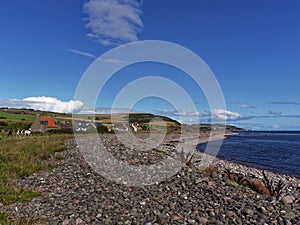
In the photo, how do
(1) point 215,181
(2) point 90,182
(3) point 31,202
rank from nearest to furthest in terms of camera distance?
(3) point 31,202, (1) point 215,181, (2) point 90,182

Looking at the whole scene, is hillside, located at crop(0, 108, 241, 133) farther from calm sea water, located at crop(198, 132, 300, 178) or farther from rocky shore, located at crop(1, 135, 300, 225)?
rocky shore, located at crop(1, 135, 300, 225)

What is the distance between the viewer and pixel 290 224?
7809mm

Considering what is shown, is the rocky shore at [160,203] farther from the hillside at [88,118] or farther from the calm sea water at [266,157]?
the hillside at [88,118]

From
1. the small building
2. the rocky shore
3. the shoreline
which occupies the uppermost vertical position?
the small building

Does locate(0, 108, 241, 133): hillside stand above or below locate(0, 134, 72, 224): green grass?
above

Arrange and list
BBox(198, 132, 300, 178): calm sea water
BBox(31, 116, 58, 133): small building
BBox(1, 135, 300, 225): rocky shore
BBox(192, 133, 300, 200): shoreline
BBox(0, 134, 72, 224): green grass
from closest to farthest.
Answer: BBox(1, 135, 300, 225): rocky shore → BBox(0, 134, 72, 224): green grass → BBox(192, 133, 300, 200): shoreline → BBox(198, 132, 300, 178): calm sea water → BBox(31, 116, 58, 133): small building

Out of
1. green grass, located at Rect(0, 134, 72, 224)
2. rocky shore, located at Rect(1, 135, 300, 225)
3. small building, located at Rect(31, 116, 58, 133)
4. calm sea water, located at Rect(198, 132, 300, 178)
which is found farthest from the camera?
small building, located at Rect(31, 116, 58, 133)

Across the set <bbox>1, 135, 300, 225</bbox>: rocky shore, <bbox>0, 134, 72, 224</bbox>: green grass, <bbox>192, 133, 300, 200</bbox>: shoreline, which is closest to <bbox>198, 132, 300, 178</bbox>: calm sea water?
<bbox>192, 133, 300, 200</bbox>: shoreline

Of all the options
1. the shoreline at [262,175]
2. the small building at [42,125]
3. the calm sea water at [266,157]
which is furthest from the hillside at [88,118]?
the shoreline at [262,175]

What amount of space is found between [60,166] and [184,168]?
812 cm

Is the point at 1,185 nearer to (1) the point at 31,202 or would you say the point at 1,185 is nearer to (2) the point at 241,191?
(1) the point at 31,202

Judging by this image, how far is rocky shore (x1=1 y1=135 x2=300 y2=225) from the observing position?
8.36 meters

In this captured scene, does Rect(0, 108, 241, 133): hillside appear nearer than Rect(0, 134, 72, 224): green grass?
No

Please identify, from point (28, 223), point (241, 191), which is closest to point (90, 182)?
point (28, 223)
